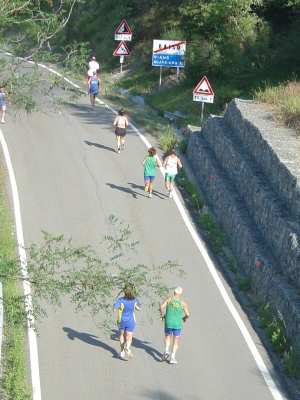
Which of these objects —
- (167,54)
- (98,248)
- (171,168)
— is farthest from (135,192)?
(167,54)

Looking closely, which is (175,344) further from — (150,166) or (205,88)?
(205,88)

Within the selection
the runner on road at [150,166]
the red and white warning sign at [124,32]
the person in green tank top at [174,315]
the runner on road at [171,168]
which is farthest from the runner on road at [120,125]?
the person in green tank top at [174,315]

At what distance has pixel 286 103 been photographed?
20.0 meters

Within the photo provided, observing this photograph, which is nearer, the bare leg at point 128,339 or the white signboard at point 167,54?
the bare leg at point 128,339

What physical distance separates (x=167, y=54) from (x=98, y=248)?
1349 centimetres

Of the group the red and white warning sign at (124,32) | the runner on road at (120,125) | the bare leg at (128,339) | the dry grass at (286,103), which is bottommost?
the bare leg at (128,339)

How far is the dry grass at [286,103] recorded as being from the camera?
19438 millimetres

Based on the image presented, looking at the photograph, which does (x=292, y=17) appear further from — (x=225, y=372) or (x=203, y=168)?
(x=225, y=372)

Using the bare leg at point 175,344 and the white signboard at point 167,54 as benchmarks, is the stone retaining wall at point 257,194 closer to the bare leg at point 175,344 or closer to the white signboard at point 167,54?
the bare leg at point 175,344

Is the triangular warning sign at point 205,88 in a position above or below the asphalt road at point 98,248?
above

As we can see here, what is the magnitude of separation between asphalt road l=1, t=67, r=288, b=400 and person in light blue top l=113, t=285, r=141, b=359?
30 centimetres

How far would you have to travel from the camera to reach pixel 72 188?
64.5 ft

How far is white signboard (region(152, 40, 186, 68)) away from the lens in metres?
27.9

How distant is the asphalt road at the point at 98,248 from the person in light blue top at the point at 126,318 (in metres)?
0.30
